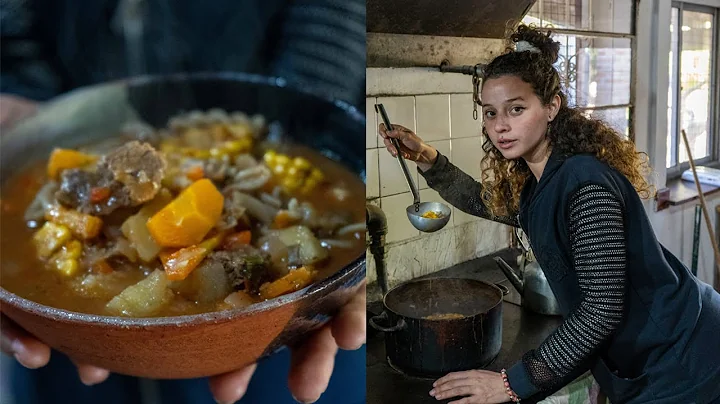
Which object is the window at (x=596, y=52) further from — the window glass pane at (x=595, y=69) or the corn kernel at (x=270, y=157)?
the corn kernel at (x=270, y=157)

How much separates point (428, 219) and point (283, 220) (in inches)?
13.7

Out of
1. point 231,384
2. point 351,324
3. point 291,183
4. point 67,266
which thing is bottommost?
point 231,384

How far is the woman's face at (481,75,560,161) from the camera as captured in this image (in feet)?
2.39

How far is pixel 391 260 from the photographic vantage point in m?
0.78

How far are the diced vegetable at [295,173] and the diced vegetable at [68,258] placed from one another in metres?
0.41

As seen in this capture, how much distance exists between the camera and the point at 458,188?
790mm

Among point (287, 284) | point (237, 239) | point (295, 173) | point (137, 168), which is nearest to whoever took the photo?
point (287, 284)

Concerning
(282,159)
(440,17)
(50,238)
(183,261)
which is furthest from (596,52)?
(50,238)

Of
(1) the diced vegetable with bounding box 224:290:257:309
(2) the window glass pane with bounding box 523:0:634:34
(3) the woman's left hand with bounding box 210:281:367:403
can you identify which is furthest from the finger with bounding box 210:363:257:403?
(2) the window glass pane with bounding box 523:0:634:34

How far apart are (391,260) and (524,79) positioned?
1.05ft

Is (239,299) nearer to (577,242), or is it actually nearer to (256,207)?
(256,207)


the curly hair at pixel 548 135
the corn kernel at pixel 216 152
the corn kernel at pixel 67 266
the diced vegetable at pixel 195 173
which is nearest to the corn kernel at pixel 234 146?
the corn kernel at pixel 216 152

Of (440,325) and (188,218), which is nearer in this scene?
(440,325)

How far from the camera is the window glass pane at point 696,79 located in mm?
988
